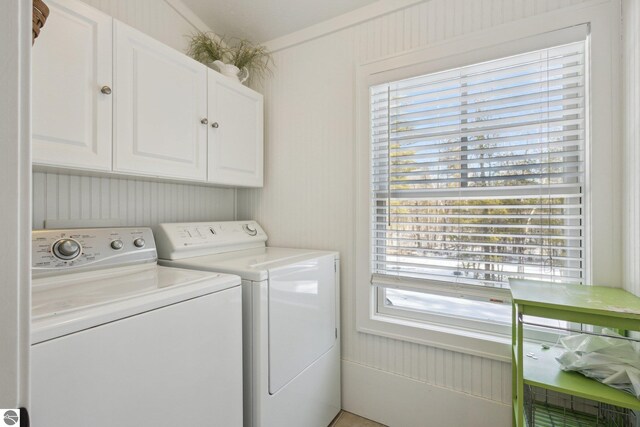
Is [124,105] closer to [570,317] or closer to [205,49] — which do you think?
[205,49]

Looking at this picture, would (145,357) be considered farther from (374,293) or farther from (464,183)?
(464,183)

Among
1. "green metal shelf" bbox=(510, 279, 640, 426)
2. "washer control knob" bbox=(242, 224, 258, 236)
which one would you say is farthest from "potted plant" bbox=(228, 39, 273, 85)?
"green metal shelf" bbox=(510, 279, 640, 426)

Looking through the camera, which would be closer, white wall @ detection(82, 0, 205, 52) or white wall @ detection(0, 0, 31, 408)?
white wall @ detection(0, 0, 31, 408)

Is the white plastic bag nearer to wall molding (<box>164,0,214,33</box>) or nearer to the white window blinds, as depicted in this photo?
the white window blinds

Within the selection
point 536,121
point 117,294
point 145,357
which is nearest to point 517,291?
point 536,121

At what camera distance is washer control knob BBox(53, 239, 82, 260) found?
1202 mm

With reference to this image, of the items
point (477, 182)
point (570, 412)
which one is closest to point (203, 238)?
point (477, 182)

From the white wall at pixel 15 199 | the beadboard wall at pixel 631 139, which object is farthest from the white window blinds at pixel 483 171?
the white wall at pixel 15 199

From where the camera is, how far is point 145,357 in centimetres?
87

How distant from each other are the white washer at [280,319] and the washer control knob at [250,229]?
0.04 m

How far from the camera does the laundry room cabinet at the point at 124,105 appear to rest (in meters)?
1.10

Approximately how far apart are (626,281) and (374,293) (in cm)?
114

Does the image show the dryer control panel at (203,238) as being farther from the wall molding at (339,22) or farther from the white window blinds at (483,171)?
the wall molding at (339,22)

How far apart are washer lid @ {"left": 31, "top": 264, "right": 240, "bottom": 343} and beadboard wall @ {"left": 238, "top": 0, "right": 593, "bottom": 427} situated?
92 centimetres
